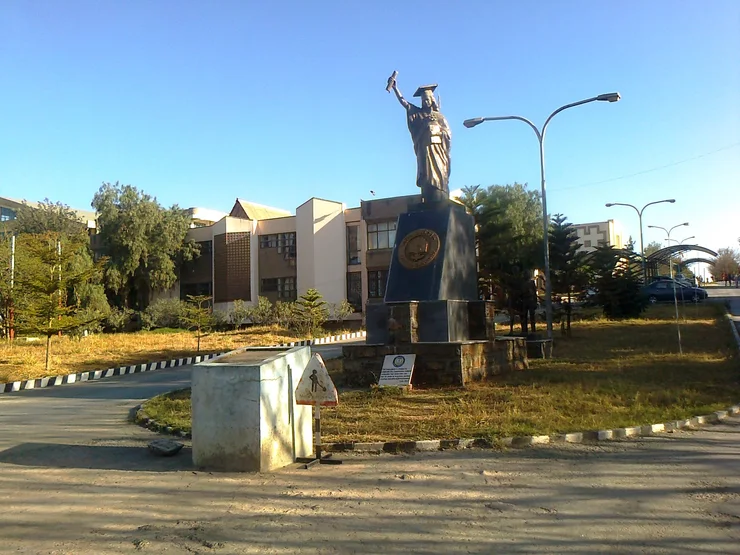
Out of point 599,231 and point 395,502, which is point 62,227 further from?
point 599,231

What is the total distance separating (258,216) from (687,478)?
48407 millimetres

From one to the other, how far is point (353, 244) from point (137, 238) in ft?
53.0

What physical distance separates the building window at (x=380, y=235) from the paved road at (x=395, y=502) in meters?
32.8

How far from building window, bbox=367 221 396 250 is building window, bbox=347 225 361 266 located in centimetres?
97

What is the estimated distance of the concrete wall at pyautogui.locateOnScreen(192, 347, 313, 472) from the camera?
662 cm

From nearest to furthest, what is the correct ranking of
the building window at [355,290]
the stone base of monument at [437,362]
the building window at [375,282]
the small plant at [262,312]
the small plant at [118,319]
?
the stone base of monument at [437,362]
the small plant at [262,312]
the building window at [375,282]
the building window at [355,290]
the small plant at [118,319]

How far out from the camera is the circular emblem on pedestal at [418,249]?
13711mm

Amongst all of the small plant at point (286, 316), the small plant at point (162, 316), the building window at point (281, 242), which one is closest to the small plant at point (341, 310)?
the small plant at point (286, 316)

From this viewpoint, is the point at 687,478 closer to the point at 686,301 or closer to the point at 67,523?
the point at 67,523

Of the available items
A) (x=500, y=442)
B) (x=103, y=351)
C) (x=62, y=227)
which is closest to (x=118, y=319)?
(x=62, y=227)

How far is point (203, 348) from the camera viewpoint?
27.8 meters

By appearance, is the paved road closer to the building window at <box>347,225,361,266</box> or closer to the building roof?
the building window at <box>347,225,361,266</box>

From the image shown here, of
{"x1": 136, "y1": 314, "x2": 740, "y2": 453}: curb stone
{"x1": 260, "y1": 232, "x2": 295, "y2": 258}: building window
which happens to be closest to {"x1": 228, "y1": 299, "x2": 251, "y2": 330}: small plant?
{"x1": 260, "y1": 232, "x2": 295, "y2": 258}: building window

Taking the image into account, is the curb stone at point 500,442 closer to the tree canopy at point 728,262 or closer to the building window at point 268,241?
the building window at point 268,241
